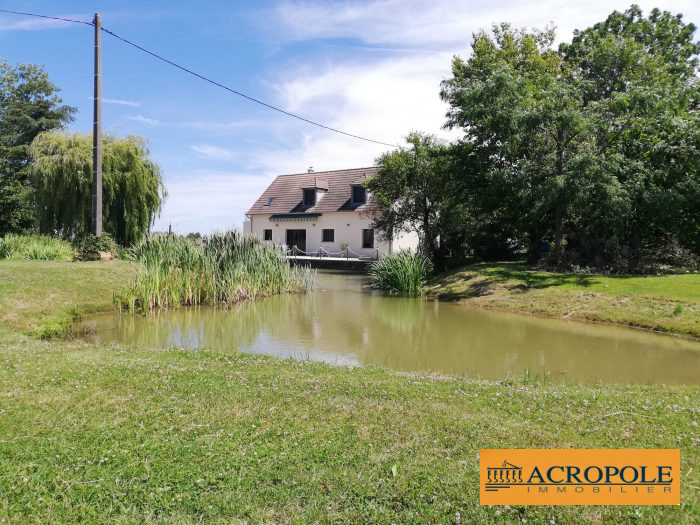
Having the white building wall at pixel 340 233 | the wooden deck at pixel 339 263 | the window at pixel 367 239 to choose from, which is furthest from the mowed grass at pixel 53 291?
the window at pixel 367 239

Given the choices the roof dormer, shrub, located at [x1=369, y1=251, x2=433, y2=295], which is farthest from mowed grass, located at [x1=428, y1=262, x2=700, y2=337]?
the roof dormer

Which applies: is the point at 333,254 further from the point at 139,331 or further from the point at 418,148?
the point at 139,331

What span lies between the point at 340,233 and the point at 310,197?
4.41 metres

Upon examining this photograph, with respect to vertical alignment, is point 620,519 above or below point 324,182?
below

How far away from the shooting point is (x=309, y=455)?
3777mm

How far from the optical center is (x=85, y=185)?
20828 mm

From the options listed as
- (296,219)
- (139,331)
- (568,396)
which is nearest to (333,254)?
(296,219)

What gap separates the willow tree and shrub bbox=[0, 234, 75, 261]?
1.70m

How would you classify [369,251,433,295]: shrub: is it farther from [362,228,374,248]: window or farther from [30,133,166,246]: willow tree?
[362,228,374,248]: window

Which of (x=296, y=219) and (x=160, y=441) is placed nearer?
(x=160, y=441)

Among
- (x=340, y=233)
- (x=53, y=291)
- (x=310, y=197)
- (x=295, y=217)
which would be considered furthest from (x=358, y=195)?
(x=53, y=291)

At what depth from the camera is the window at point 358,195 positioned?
36.7m

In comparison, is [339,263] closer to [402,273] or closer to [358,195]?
[358,195]

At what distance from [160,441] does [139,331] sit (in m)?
7.97
